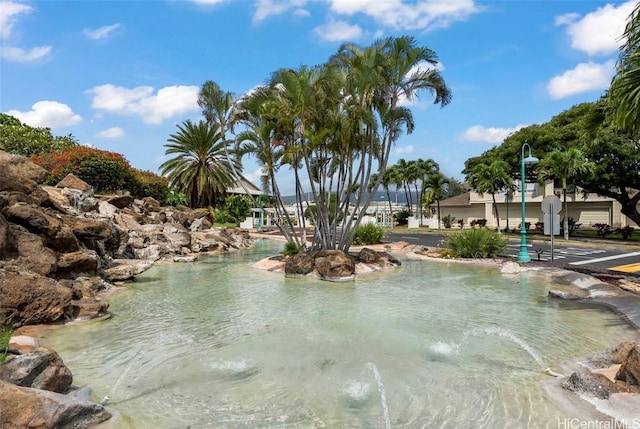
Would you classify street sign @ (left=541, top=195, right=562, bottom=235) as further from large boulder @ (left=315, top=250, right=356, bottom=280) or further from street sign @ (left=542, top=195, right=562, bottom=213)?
large boulder @ (left=315, top=250, right=356, bottom=280)

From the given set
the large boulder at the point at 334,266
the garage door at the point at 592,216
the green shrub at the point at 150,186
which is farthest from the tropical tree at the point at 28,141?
the garage door at the point at 592,216

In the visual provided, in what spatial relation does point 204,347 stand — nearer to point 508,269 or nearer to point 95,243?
point 95,243

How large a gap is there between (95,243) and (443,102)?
42.3 ft

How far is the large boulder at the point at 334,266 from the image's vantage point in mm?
13883

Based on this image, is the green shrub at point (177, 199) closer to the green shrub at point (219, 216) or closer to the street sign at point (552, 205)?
the green shrub at point (219, 216)

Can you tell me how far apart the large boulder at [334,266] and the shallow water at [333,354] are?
2.05 meters

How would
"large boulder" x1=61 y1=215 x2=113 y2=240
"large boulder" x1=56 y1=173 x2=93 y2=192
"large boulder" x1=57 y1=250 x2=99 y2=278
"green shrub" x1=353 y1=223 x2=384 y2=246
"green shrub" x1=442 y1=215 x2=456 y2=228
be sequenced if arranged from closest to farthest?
"large boulder" x1=57 y1=250 x2=99 y2=278, "large boulder" x1=61 y1=215 x2=113 y2=240, "large boulder" x1=56 y1=173 x2=93 y2=192, "green shrub" x1=353 y1=223 x2=384 y2=246, "green shrub" x1=442 y1=215 x2=456 y2=228

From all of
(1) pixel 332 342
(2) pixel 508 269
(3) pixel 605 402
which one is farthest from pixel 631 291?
(1) pixel 332 342

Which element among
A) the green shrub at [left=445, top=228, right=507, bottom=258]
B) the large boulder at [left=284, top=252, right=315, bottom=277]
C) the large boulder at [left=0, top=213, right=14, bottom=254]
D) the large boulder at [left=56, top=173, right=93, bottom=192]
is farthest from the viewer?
the large boulder at [left=56, top=173, right=93, bottom=192]

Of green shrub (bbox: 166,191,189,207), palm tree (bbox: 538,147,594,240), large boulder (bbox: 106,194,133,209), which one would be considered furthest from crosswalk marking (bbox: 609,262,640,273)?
green shrub (bbox: 166,191,189,207)

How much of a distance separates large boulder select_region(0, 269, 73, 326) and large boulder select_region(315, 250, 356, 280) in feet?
24.8

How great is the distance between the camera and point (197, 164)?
1608 inches

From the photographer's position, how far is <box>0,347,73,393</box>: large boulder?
4301 mm

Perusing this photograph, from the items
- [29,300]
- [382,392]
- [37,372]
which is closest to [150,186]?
[29,300]
